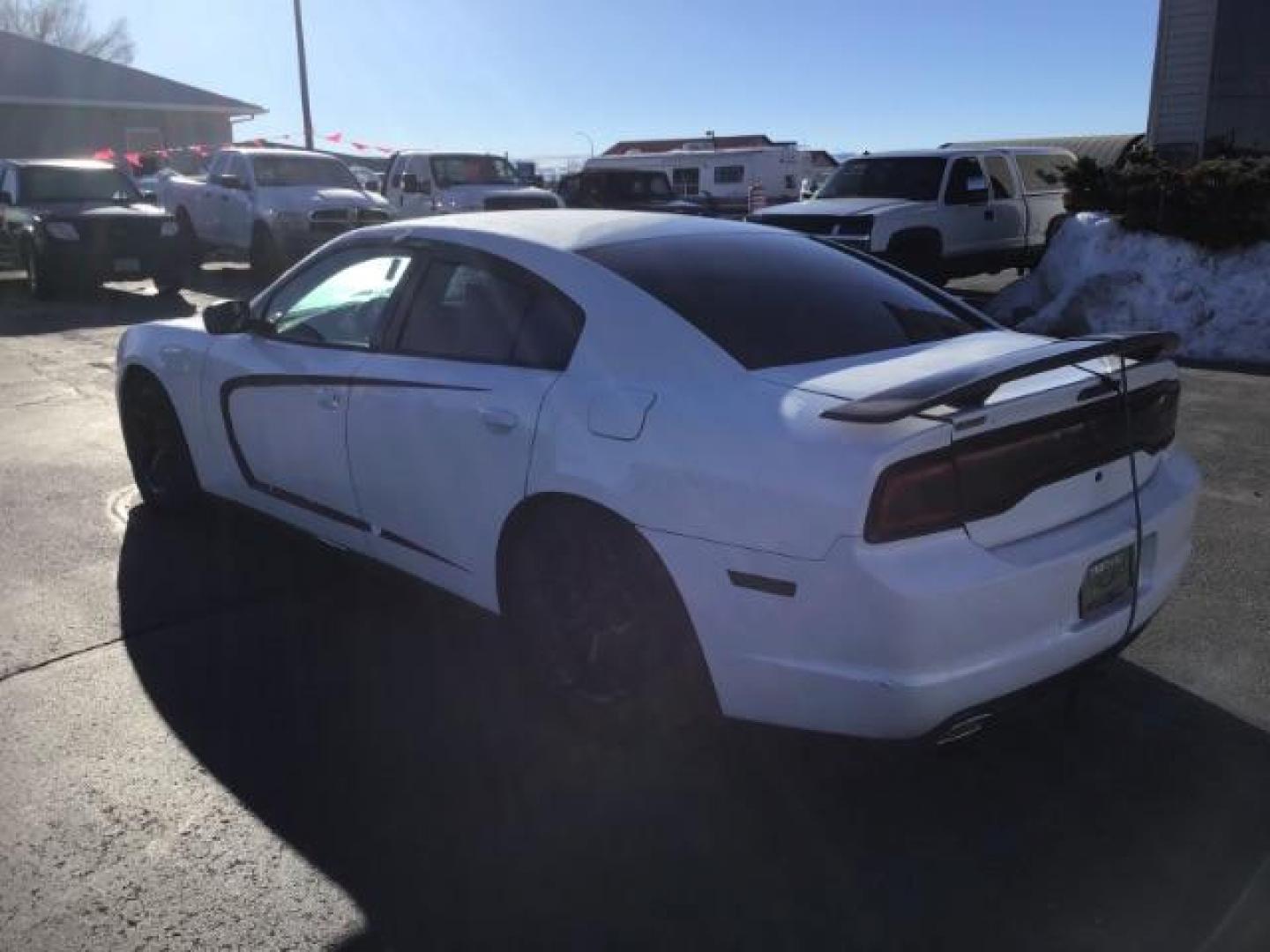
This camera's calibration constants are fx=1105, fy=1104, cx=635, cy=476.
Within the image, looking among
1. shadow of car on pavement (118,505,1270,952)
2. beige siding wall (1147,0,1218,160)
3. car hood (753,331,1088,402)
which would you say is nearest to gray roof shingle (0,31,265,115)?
beige siding wall (1147,0,1218,160)

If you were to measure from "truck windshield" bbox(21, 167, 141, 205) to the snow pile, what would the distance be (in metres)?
12.0

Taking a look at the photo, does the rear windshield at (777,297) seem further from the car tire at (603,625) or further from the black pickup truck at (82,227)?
the black pickup truck at (82,227)

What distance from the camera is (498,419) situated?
133 inches

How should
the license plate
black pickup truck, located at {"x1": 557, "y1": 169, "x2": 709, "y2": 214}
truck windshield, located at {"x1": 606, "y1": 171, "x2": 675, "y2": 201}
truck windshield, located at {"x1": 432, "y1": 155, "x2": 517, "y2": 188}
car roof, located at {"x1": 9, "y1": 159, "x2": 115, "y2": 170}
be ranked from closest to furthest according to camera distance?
the license plate → car roof, located at {"x1": 9, "y1": 159, "x2": 115, "y2": 170} → truck windshield, located at {"x1": 432, "y1": 155, "x2": 517, "y2": 188} → black pickup truck, located at {"x1": 557, "y1": 169, "x2": 709, "y2": 214} → truck windshield, located at {"x1": 606, "y1": 171, "x2": 675, "y2": 201}

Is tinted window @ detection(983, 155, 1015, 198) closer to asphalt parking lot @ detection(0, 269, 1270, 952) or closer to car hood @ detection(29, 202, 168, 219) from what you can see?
asphalt parking lot @ detection(0, 269, 1270, 952)

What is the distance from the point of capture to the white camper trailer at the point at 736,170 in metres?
32.4

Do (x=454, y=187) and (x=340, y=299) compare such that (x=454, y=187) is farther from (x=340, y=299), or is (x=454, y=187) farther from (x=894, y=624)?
(x=894, y=624)

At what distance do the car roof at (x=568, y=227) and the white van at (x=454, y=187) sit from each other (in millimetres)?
12913

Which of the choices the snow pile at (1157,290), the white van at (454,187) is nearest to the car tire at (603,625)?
the snow pile at (1157,290)

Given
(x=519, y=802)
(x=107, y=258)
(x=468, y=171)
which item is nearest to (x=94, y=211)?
(x=107, y=258)

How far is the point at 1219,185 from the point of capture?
32.2 ft

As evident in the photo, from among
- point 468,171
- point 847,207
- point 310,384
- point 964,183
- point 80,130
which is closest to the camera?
point 310,384

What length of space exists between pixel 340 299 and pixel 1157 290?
832 centimetres

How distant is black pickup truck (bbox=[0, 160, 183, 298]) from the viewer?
1417 cm
